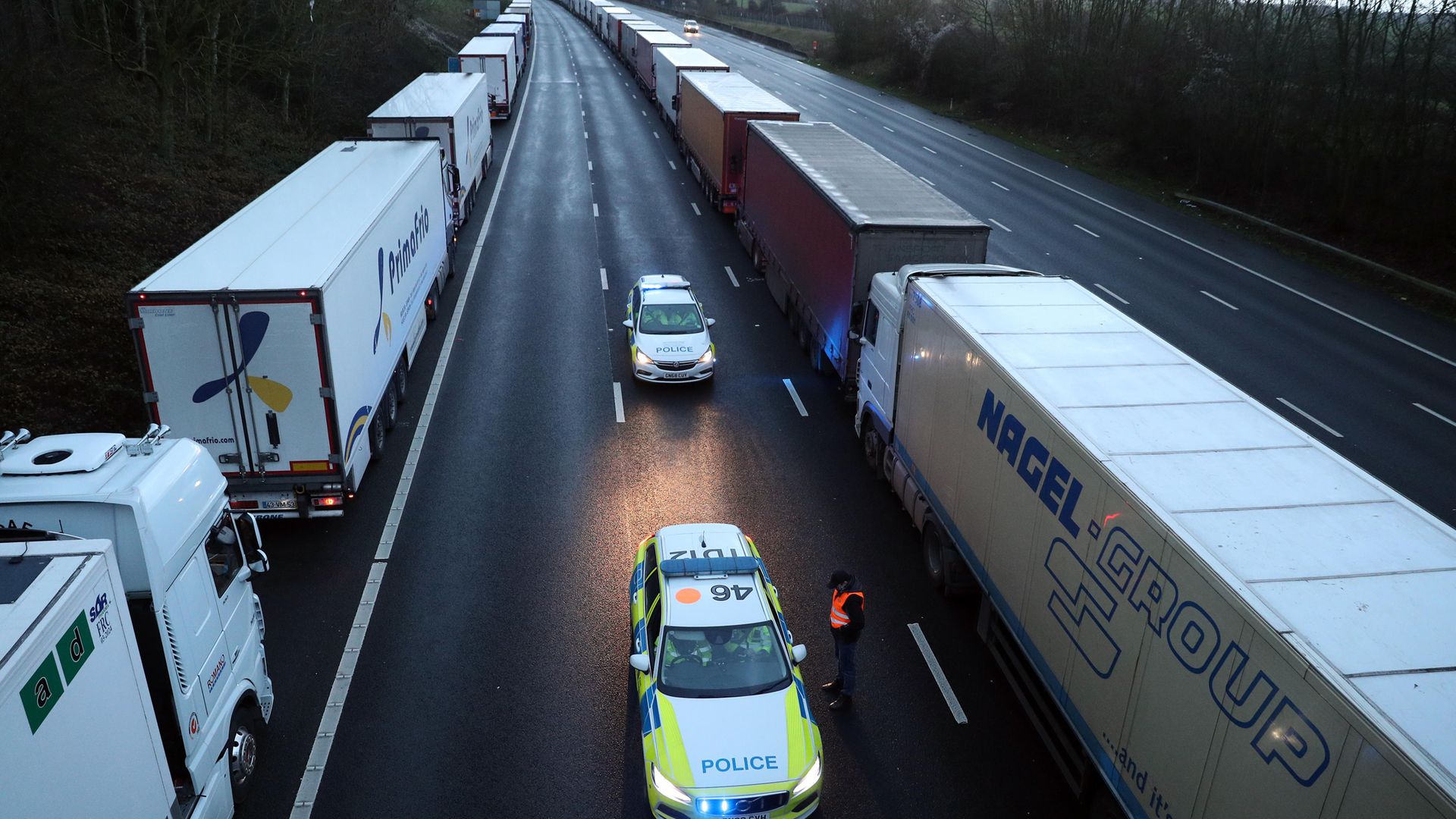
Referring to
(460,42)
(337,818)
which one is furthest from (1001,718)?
(460,42)

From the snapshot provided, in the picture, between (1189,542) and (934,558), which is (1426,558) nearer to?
(1189,542)

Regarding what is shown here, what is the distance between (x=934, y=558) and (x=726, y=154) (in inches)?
767

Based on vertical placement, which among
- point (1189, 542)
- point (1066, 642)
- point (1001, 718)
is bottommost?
point (1001, 718)

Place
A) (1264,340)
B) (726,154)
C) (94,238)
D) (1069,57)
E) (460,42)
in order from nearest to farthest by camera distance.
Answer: (94,238) → (1264,340) → (726,154) → (1069,57) → (460,42)

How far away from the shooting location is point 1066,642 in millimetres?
8648

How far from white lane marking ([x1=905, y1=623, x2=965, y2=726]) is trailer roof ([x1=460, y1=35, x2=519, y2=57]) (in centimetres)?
4231

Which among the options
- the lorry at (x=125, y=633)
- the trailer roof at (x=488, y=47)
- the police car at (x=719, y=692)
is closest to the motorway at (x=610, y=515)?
the police car at (x=719, y=692)

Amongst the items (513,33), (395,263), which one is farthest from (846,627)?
(513,33)

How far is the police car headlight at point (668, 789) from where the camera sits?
821 cm

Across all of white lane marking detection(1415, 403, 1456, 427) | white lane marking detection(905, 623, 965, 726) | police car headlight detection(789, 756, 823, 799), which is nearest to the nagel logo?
police car headlight detection(789, 756, 823, 799)

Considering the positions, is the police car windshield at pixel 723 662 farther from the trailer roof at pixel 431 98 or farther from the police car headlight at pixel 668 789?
the trailer roof at pixel 431 98

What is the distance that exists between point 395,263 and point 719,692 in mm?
10849

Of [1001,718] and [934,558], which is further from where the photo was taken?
[934,558]

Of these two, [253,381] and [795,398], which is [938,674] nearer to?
[795,398]
